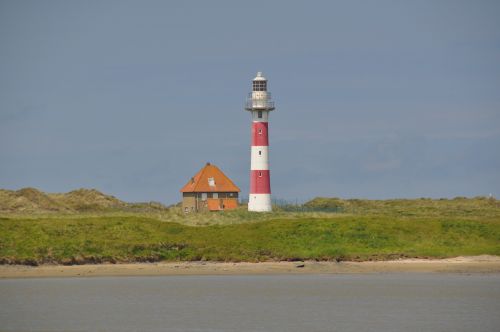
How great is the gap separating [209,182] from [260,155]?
33.7ft

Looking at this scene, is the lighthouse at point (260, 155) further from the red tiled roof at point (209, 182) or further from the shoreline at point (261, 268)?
the shoreline at point (261, 268)

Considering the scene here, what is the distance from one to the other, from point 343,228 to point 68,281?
51.0 feet

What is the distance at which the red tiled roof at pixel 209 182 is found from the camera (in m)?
77.9

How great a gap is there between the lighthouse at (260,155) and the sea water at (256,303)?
19.4m

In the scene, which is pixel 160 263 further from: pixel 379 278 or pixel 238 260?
pixel 379 278

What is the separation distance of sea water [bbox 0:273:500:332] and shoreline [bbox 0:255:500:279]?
38 centimetres

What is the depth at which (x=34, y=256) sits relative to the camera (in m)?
49.2

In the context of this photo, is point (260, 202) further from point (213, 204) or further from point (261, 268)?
point (261, 268)

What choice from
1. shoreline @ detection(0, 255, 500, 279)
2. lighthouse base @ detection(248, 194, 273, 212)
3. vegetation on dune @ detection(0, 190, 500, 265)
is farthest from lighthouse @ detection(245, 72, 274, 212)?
shoreline @ detection(0, 255, 500, 279)

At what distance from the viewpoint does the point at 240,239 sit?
54.2m

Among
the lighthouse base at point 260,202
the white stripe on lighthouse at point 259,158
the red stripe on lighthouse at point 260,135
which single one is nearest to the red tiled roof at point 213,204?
the lighthouse base at point 260,202

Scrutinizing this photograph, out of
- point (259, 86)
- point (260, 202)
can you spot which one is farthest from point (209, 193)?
point (259, 86)

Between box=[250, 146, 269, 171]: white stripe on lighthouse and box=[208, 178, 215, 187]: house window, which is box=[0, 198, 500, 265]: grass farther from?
box=[208, 178, 215, 187]: house window

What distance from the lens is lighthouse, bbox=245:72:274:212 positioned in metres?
68.9
